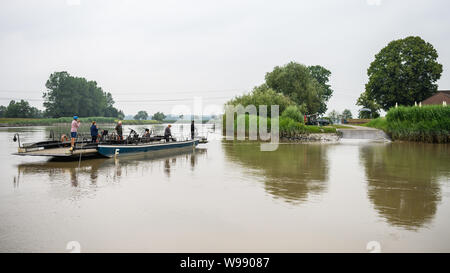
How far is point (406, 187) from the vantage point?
481 inches

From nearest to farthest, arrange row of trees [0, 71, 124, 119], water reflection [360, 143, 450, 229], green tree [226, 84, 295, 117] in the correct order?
water reflection [360, 143, 450, 229] → green tree [226, 84, 295, 117] → row of trees [0, 71, 124, 119]

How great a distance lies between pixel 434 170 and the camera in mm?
16281

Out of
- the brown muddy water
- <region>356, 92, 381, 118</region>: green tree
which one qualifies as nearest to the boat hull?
the brown muddy water

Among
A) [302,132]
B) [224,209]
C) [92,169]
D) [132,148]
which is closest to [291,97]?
[302,132]

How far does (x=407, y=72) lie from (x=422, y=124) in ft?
74.0

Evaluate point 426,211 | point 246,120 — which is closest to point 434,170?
point 426,211

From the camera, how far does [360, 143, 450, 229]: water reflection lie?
8648 mm

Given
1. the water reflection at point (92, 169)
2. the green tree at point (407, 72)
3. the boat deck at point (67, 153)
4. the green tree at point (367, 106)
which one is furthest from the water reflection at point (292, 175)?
the green tree at point (367, 106)

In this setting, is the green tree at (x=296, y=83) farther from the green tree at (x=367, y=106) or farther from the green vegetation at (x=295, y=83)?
the green tree at (x=367, y=106)

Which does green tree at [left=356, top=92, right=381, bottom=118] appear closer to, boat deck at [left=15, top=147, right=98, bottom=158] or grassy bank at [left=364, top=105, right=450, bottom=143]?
grassy bank at [left=364, top=105, right=450, bottom=143]
